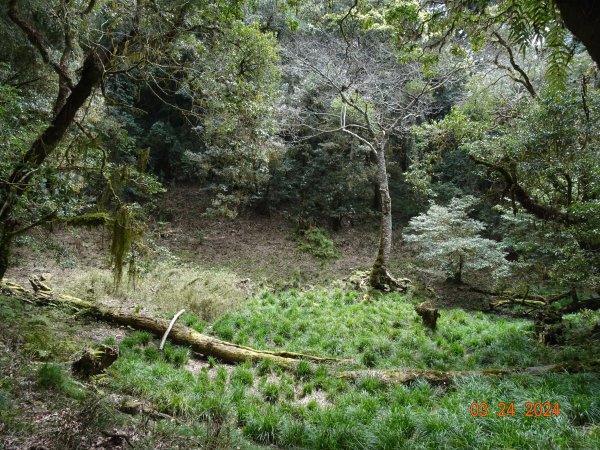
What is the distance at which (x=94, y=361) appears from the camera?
15.5 feet

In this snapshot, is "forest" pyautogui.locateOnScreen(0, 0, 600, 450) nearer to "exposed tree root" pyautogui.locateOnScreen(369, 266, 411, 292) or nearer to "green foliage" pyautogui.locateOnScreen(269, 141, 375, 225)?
"exposed tree root" pyautogui.locateOnScreen(369, 266, 411, 292)

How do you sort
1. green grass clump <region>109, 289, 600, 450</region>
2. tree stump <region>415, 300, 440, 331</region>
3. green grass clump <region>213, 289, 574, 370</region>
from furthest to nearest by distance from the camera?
tree stump <region>415, 300, 440, 331</region> < green grass clump <region>213, 289, 574, 370</region> < green grass clump <region>109, 289, 600, 450</region>

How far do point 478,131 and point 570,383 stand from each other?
5.80 metres

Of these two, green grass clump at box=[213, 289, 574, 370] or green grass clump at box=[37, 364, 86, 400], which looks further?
green grass clump at box=[213, 289, 574, 370]

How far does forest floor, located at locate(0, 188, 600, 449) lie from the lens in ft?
11.3

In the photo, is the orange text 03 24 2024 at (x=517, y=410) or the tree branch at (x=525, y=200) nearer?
the orange text 03 24 2024 at (x=517, y=410)

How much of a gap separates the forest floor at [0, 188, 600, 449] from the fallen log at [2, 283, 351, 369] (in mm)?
221

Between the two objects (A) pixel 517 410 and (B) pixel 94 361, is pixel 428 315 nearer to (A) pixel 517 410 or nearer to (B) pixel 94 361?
(A) pixel 517 410

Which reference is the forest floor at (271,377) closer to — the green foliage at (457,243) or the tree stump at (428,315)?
the tree stump at (428,315)

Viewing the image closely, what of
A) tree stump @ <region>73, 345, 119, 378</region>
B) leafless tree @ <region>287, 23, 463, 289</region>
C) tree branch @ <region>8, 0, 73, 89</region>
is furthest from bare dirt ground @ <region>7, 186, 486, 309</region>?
tree stump @ <region>73, 345, 119, 378</region>

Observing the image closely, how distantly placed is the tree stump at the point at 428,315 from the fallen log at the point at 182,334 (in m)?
2.53

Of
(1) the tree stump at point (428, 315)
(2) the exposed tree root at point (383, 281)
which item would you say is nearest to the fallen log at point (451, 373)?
(1) the tree stump at point (428, 315)

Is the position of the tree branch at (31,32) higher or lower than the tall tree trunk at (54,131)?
higher

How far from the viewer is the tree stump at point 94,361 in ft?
15.1
